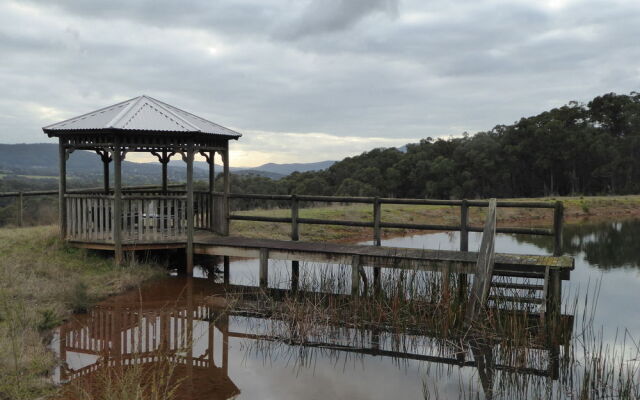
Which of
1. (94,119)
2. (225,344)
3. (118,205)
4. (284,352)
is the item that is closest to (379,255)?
(284,352)

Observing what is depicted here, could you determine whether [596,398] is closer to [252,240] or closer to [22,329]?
[22,329]

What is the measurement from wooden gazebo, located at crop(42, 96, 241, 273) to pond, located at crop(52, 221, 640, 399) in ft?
5.00

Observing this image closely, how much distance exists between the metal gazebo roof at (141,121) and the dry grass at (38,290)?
250cm

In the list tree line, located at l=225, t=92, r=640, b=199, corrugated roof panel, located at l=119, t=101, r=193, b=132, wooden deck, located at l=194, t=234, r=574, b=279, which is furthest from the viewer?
tree line, located at l=225, t=92, r=640, b=199

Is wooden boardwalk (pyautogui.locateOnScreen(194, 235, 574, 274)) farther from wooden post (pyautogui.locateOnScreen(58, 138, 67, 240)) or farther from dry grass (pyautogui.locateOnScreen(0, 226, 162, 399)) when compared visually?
wooden post (pyautogui.locateOnScreen(58, 138, 67, 240))

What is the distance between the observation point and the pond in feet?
21.4

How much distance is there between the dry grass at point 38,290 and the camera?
6312 mm

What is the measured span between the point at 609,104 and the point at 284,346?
50.4 metres

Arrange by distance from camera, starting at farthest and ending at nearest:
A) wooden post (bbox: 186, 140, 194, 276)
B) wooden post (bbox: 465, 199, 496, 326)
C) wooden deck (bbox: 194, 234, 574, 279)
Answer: wooden post (bbox: 186, 140, 194, 276), wooden deck (bbox: 194, 234, 574, 279), wooden post (bbox: 465, 199, 496, 326)

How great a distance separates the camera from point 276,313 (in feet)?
30.3

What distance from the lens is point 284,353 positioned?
769cm

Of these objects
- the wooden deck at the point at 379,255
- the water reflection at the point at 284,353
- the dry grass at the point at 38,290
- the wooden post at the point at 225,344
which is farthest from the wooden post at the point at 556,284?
the dry grass at the point at 38,290

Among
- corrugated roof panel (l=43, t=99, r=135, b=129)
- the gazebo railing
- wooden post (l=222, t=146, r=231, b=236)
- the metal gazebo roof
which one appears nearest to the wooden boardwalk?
wooden post (l=222, t=146, r=231, b=236)

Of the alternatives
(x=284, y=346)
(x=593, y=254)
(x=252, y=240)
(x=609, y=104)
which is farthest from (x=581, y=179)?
(x=284, y=346)
